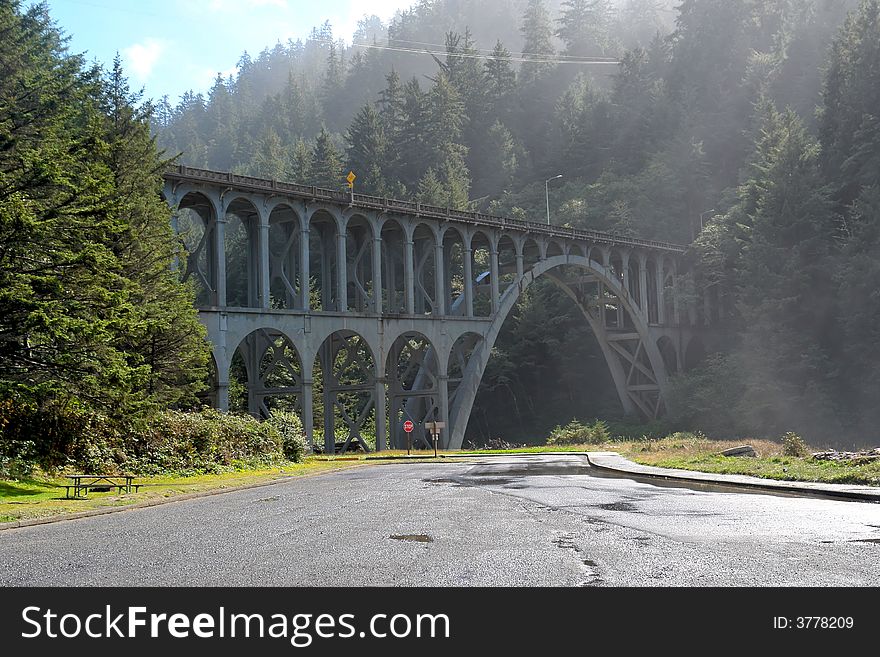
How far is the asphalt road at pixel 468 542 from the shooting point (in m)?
9.12

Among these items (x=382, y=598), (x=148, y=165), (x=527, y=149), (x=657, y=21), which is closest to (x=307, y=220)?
(x=148, y=165)

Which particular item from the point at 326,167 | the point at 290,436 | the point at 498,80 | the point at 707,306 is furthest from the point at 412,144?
the point at 290,436

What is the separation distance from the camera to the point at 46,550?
12.2 meters

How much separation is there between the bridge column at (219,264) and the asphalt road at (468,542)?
26189 millimetres

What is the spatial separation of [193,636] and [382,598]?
1.71m

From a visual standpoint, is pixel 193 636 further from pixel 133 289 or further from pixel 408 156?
pixel 408 156

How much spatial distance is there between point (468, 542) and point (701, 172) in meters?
89.1

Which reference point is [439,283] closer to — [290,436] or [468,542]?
[290,436]

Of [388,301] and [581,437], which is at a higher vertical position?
[388,301]

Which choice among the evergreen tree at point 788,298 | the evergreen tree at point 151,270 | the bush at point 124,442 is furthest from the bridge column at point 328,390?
the evergreen tree at point 788,298

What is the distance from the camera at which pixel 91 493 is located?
69.6 ft

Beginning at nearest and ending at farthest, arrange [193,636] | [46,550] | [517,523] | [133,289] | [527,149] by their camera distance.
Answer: [193,636], [46,550], [517,523], [133,289], [527,149]

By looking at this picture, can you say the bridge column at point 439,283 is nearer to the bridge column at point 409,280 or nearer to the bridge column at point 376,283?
the bridge column at point 409,280

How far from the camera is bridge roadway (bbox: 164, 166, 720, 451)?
48.1m
